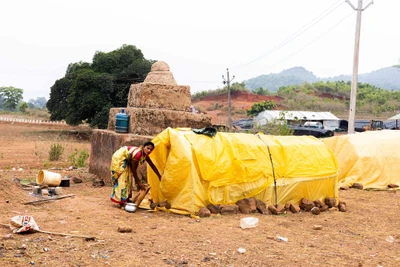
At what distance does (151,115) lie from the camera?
866 cm

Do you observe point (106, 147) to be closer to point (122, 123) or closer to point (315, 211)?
point (122, 123)

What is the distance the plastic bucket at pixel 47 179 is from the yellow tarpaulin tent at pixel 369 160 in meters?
6.26

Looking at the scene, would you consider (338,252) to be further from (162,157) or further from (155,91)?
(155,91)

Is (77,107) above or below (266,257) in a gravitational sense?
above

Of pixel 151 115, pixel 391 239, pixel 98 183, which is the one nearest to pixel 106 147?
pixel 98 183

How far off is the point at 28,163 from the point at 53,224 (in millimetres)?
7311

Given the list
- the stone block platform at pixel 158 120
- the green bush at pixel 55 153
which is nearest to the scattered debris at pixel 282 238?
the stone block platform at pixel 158 120

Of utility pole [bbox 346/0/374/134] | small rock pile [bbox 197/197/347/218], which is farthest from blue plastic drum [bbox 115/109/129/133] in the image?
utility pole [bbox 346/0/374/134]

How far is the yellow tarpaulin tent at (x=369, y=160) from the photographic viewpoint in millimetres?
10008

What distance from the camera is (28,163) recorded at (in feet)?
37.9

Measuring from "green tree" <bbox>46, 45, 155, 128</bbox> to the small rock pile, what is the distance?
628 inches

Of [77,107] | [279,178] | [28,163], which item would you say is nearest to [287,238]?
[279,178]

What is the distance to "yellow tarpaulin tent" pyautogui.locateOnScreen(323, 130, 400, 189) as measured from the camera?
32.8ft

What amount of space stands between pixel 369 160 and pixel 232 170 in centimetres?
528
